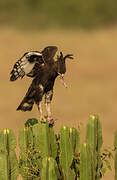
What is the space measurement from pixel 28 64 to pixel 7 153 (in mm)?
1177

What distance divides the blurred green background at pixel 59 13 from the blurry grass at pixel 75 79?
4.77 feet

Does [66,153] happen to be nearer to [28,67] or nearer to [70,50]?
[28,67]

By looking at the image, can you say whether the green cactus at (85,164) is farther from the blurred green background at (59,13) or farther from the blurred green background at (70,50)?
the blurred green background at (59,13)

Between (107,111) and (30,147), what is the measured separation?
34.6ft

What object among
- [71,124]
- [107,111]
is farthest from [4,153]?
[107,111]

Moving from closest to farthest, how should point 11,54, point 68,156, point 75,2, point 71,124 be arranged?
point 68,156, point 71,124, point 11,54, point 75,2

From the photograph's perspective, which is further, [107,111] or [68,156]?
[107,111]

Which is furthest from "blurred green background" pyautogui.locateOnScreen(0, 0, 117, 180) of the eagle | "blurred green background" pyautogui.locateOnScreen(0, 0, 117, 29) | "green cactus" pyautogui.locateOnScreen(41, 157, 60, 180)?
"green cactus" pyautogui.locateOnScreen(41, 157, 60, 180)

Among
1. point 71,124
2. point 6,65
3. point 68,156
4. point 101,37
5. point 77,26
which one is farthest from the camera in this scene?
point 77,26

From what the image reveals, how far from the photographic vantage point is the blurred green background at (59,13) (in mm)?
29094

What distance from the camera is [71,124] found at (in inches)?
653

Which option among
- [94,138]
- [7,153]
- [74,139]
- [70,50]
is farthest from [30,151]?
[70,50]

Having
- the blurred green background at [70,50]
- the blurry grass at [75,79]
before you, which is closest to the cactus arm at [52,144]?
the blurry grass at [75,79]

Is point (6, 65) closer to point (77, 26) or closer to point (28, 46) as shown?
point (28, 46)
